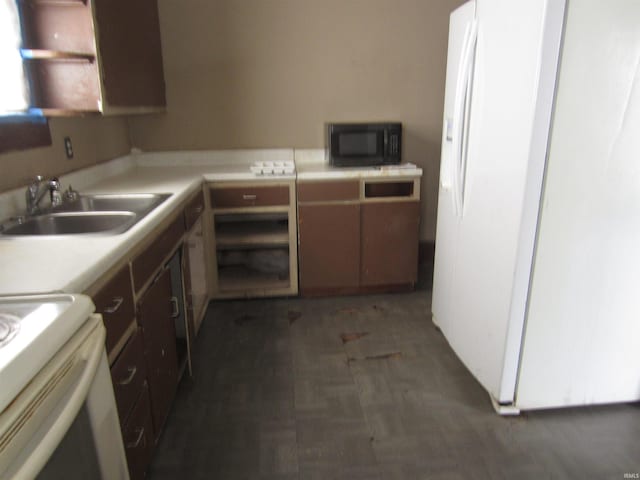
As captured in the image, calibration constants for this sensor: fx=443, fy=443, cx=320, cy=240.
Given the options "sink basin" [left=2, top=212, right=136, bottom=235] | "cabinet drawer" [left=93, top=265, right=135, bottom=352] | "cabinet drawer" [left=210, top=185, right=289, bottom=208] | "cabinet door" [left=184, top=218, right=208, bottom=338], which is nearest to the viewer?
"cabinet drawer" [left=93, top=265, right=135, bottom=352]

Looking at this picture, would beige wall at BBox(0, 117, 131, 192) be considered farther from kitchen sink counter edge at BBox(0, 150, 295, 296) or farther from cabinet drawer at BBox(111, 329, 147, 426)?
cabinet drawer at BBox(111, 329, 147, 426)

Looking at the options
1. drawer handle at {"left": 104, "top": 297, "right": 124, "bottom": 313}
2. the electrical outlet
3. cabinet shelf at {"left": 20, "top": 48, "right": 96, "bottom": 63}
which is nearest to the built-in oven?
drawer handle at {"left": 104, "top": 297, "right": 124, "bottom": 313}

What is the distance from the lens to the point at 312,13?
3.07 meters

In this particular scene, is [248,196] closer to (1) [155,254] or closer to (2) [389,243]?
(2) [389,243]

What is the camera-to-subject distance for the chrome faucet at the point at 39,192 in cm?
175

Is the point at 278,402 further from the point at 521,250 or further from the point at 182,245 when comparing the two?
the point at 521,250

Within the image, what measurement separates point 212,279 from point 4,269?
1.78 meters

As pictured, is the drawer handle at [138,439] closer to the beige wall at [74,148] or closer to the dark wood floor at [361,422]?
the dark wood floor at [361,422]

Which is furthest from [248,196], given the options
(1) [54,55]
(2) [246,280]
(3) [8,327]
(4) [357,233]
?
(3) [8,327]

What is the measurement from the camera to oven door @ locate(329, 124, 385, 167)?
2.96m

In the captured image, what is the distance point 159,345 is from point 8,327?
874 mm

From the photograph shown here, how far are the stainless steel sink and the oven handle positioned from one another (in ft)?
1.89

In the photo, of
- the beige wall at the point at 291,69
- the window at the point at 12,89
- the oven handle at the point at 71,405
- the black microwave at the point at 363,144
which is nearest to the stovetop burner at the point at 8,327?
the oven handle at the point at 71,405

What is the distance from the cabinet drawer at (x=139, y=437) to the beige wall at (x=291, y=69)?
217 cm
